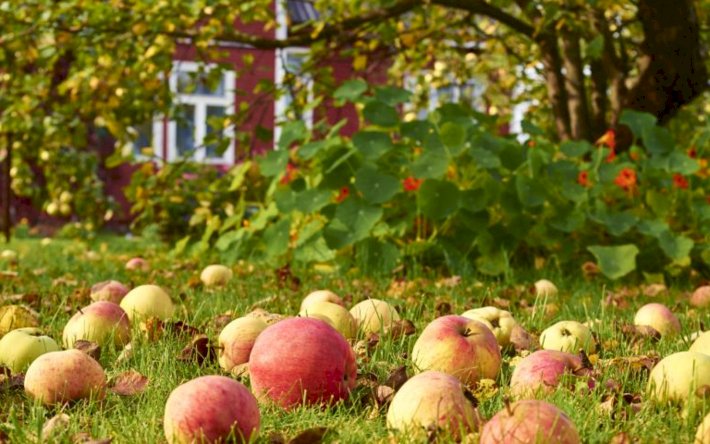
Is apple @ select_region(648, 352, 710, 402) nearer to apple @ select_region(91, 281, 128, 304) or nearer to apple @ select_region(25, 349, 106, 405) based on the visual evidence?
apple @ select_region(25, 349, 106, 405)

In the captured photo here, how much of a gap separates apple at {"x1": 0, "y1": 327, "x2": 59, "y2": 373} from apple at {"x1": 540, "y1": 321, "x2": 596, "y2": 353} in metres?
1.28

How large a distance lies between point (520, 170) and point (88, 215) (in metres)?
6.40

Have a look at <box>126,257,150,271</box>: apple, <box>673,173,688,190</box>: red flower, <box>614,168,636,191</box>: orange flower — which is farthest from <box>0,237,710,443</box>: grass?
<box>673,173,688,190</box>: red flower

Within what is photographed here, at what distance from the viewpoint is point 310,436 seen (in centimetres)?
144

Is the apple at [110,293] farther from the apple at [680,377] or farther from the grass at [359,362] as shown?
the apple at [680,377]

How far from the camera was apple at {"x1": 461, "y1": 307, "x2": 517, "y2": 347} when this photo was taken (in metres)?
2.28

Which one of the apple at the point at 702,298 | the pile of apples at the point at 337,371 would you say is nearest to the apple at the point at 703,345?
the pile of apples at the point at 337,371

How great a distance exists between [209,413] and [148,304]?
1.24m

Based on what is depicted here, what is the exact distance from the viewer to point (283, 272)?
4023mm

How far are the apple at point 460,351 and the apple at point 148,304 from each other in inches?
39.9

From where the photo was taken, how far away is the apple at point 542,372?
5.76 ft

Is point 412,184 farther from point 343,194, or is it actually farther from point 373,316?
point 373,316

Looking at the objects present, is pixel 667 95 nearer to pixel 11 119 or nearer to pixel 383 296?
pixel 383 296

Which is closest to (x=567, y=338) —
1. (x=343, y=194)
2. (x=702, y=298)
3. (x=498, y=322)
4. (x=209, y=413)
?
(x=498, y=322)
